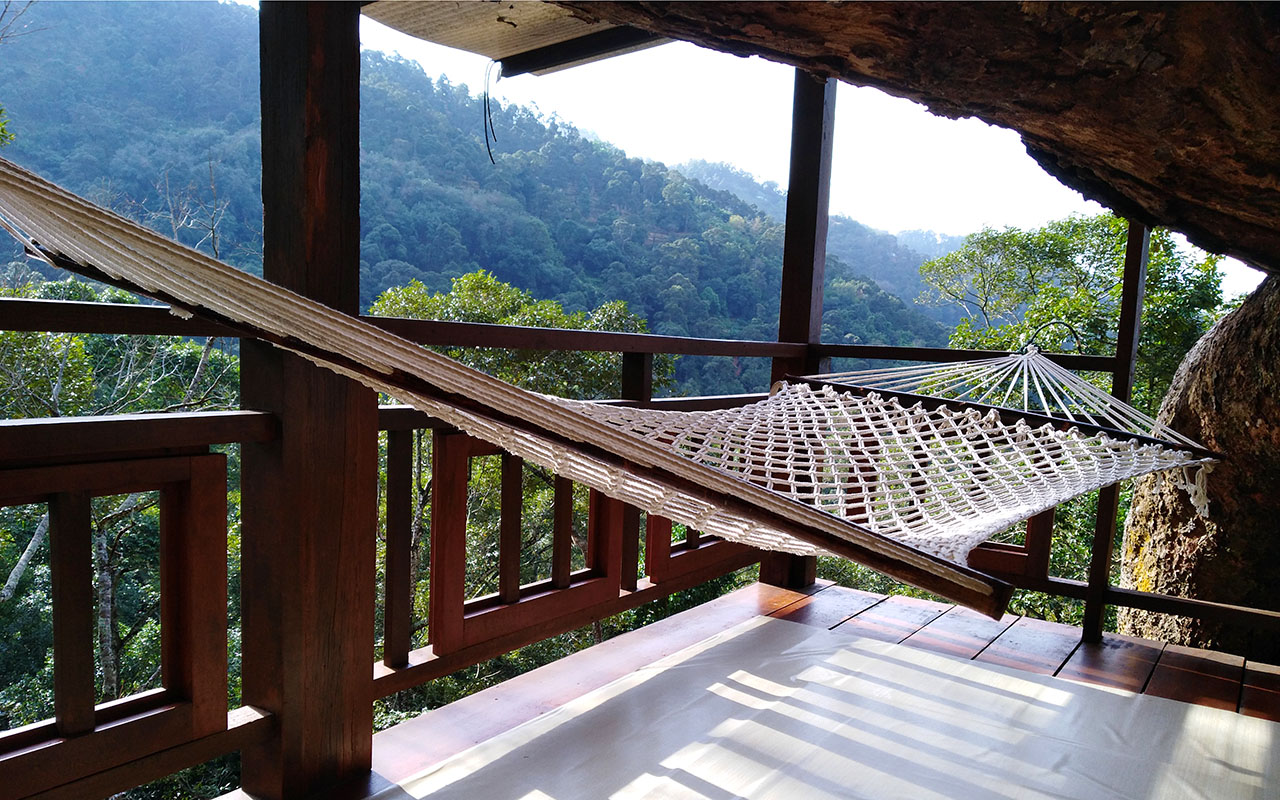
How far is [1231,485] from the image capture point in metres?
3.10

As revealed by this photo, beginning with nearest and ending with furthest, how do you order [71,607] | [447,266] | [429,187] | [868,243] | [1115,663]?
[71,607] < [1115,663] < [447,266] < [429,187] < [868,243]

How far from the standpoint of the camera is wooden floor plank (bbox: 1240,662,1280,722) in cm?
206

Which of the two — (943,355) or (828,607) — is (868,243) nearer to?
(943,355)

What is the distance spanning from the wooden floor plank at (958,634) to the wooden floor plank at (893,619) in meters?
0.03

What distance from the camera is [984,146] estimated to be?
68.0ft

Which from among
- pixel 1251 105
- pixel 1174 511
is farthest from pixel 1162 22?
pixel 1174 511

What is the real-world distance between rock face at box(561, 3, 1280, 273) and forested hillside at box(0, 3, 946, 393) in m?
12.0

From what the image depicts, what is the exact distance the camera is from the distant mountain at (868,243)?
1827cm

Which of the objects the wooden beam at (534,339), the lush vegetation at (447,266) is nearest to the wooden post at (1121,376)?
the wooden beam at (534,339)

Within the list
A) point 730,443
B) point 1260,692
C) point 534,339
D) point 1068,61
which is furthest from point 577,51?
point 1260,692

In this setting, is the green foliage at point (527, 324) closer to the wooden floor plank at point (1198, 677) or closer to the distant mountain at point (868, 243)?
the wooden floor plank at point (1198, 677)

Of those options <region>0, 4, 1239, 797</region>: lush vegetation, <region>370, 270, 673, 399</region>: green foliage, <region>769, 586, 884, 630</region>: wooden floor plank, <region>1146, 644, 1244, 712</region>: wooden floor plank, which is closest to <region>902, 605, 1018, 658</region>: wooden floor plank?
<region>769, 586, 884, 630</region>: wooden floor plank

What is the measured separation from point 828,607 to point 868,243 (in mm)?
17726

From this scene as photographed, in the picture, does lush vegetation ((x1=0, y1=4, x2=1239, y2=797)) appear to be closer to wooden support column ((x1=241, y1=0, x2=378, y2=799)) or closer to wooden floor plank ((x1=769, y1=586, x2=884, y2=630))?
wooden floor plank ((x1=769, y1=586, x2=884, y2=630))
